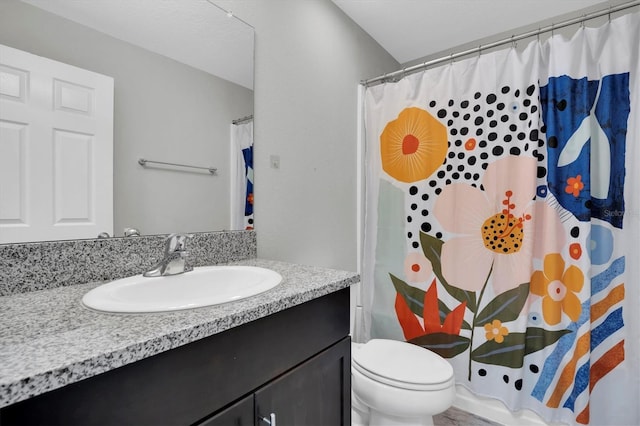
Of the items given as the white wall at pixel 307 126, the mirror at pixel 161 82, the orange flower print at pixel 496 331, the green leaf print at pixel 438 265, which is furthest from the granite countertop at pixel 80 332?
the orange flower print at pixel 496 331

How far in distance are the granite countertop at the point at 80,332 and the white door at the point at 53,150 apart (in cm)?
18

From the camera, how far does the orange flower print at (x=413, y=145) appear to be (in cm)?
175

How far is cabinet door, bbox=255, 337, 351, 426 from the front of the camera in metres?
0.74

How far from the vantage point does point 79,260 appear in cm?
86

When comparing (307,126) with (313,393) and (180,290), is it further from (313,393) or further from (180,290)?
(313,393)

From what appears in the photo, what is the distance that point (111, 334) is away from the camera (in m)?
0.52

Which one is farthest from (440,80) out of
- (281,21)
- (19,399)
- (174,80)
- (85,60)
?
(19,399)

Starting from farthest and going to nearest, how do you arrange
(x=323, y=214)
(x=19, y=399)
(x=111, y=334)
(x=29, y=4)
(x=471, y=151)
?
(x=323, y=214) < (x=471, y=151) < (x=29, y=4) < (x=111, y=334) < (x=19, y=399)

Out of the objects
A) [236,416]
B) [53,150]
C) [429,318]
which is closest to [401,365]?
[429,318]

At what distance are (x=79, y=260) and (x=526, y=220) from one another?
1816 millimetres

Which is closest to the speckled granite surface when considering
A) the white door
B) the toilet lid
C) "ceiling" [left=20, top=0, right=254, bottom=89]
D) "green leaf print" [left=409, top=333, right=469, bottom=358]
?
the white door

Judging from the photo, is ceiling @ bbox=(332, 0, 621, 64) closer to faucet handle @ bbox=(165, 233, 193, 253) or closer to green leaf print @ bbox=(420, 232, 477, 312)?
green leaf print @ bbox=(420, 232, 477, 312)

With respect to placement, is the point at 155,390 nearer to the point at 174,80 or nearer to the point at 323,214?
the point at 174,80

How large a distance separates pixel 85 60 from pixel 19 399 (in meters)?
0.92
